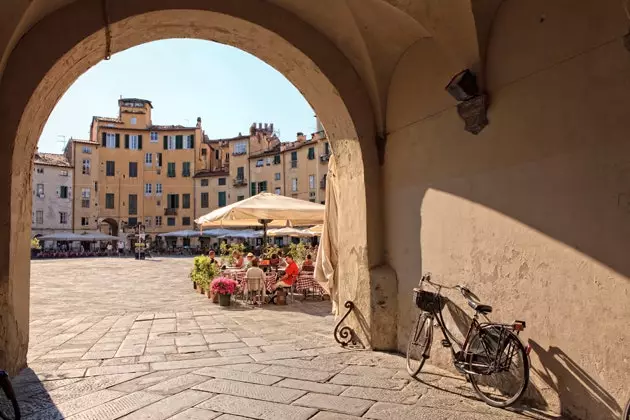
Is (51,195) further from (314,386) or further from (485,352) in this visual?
(485,352)

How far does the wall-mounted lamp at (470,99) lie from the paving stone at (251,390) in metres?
2.76

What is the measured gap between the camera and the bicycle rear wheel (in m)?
4.50

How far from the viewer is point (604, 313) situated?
10.3 ft

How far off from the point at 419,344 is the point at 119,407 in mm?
2731

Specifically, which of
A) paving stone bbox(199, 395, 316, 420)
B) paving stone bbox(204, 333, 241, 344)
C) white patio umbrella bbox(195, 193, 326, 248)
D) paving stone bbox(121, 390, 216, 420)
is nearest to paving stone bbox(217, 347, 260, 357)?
paving stone bbox(204, 333, 241, 344)

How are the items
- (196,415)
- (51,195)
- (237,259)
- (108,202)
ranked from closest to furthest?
(196,415) → (237,259) → (51,195) → (108,202)

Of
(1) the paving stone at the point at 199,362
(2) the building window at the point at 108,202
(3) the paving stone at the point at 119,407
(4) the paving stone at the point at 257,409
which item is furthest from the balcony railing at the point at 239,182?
(4) the paving stone at the point at 257,409

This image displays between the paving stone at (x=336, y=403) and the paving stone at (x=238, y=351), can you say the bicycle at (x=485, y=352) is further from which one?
the paving stone at (x=238, y=351)

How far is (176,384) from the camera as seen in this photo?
13.9 ft

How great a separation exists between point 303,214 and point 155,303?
12.0 feet

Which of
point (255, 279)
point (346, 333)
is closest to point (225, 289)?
point (255, 279)

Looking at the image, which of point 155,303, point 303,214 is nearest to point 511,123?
point 303,214

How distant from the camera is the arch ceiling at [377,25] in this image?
13.4ft

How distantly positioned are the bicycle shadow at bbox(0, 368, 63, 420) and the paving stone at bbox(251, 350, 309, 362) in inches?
71.7
